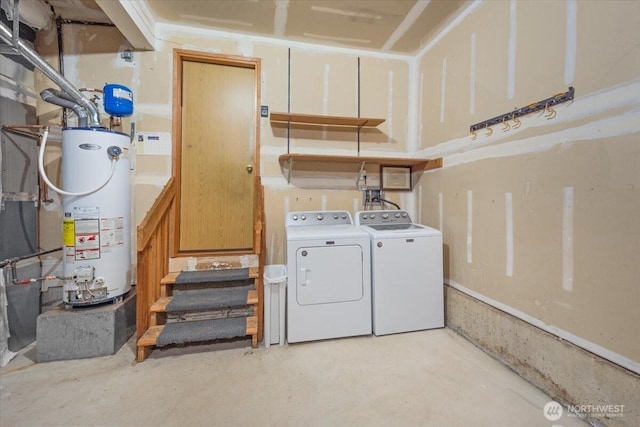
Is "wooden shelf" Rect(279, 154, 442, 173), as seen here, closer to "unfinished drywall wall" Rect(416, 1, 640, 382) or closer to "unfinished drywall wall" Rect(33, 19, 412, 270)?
"unfinished drywall wall" Rect(33, 19, 412, 270)

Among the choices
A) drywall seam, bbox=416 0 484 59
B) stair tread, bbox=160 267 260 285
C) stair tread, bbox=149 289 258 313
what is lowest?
stair tread, bbox=149 289 258 313

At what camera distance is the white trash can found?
6.81ft

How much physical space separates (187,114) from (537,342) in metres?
3.35

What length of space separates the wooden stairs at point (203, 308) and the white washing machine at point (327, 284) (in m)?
0.32

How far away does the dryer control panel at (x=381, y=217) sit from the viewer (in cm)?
263

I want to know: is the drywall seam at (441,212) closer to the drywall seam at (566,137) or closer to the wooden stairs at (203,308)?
the drywall seam at (566,137)

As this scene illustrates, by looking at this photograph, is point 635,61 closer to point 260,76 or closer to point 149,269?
point 260,76

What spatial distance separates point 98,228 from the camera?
1.98 meters

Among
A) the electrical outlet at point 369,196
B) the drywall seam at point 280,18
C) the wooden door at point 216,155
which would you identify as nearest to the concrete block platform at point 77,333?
the wooden door at point 216,155

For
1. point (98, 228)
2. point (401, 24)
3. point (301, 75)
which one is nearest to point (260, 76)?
point (301, 75)

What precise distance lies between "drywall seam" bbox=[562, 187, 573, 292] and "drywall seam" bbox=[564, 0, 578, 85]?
64cm

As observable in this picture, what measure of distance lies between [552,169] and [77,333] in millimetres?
3361

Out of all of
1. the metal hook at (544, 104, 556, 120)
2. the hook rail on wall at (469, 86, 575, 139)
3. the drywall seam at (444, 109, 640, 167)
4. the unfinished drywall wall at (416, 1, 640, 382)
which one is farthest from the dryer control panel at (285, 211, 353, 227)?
the metal hook at (544, 104, 556, 120)

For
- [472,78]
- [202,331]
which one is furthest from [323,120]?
[202,331]
